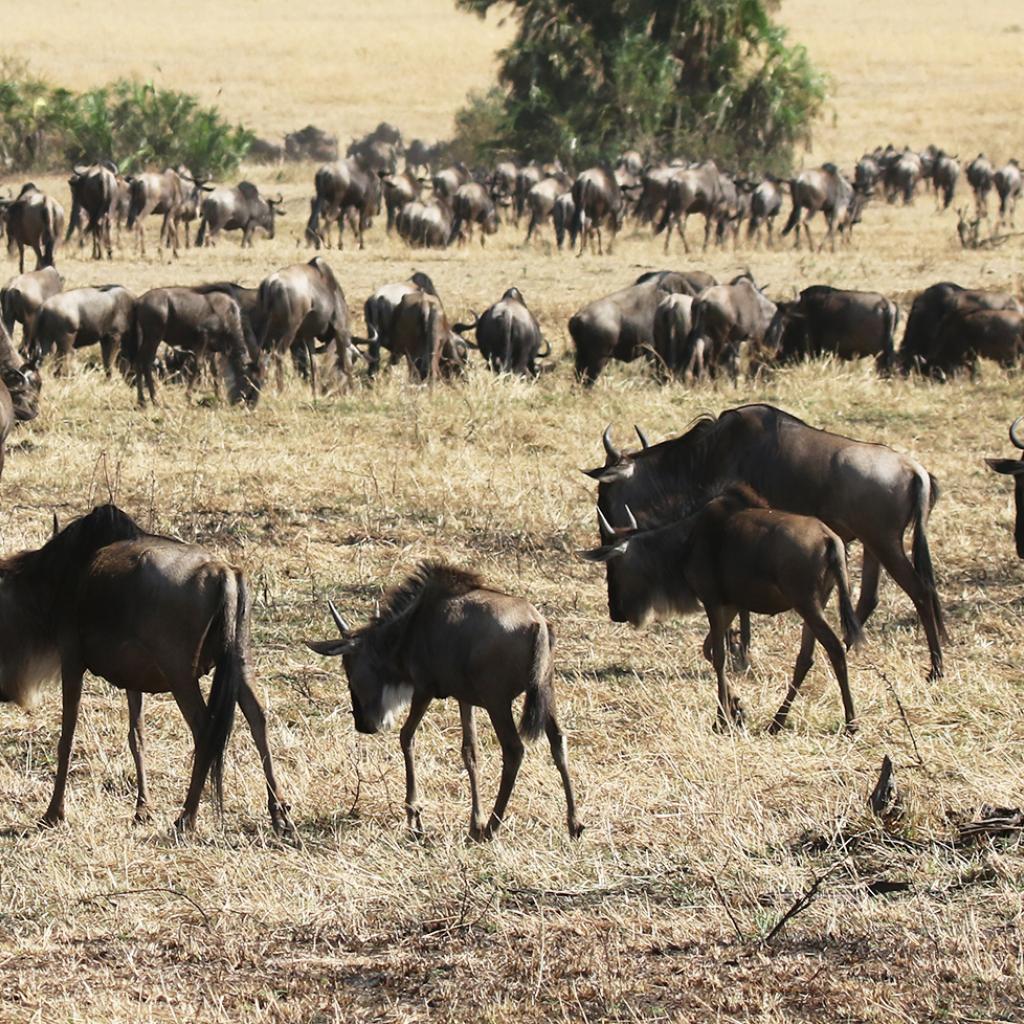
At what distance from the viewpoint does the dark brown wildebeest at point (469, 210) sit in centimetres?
2542

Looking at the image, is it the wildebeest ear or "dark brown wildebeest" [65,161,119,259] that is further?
"dark brown wildebeest" [65,161,119,259]

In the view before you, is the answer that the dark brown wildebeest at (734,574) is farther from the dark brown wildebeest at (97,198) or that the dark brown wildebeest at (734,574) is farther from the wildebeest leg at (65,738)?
the dark brown wildebeest at (97,198)

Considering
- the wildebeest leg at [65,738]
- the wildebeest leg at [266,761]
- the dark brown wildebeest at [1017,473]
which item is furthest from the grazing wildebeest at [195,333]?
the wildebeest leg at [266,761]

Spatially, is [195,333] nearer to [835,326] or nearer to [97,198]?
[835,326]

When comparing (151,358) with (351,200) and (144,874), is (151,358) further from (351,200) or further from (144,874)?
(351,200)

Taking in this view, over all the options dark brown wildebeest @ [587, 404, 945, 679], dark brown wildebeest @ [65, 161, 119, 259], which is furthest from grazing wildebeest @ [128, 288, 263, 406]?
dark brown wildebeest @ [65, 161, 119, 259]

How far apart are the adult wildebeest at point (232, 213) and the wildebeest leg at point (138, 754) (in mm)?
19859

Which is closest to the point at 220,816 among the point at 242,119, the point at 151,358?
the point at 151,358

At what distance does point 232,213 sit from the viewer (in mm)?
26000

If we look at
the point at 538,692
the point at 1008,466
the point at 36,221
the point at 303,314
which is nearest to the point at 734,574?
the point at 538,692

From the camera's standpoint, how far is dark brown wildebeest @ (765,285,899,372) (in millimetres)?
14742

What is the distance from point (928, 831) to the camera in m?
5.01

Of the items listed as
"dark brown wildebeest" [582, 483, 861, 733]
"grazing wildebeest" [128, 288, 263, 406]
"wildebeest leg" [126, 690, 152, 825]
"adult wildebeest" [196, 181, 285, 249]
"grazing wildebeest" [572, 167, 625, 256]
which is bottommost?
"adult wildebeest" [196, 181, 285, 249]

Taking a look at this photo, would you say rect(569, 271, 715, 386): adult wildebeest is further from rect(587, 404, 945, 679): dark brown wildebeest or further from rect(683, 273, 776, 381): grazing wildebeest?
rect(587, 404, 945, 679): dark brown wildebeest
